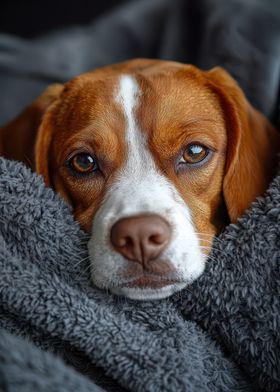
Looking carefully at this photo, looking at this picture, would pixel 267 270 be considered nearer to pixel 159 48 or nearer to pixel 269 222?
pixel 269 222

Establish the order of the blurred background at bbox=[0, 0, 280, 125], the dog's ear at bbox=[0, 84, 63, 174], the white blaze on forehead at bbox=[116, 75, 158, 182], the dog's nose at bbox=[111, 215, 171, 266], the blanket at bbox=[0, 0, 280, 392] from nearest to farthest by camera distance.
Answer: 1. the blanket at bbox=[0, 0, 280, 392]
2. the dog's nose at bbox=[111, 215, 171, 266]
3. the white blaze on forehead at bbox=[116, 75, 158, 182]
4. the dog's ear at bbox=[0, 84, 63, 174]
5. the blurred background at bbox=[0, 0, 280, 125]

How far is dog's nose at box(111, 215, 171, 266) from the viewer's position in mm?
1716

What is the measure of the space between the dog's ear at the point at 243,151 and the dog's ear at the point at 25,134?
2.15 ft

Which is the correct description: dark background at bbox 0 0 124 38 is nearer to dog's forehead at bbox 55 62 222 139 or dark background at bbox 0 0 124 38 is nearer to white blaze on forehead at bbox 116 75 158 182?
dog's forehead at bbox 55 62 222 139

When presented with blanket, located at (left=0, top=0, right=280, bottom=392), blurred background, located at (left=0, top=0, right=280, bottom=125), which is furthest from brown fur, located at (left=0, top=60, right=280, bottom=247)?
blurred background, located at (left=0, top=0, right=280, bottom=125)

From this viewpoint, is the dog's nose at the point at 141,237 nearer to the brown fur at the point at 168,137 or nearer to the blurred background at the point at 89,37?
the brown fur at the point at 168,137

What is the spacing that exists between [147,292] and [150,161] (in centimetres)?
46

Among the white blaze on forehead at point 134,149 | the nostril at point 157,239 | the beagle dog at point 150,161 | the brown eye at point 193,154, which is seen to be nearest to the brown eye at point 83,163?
the beagle dog at point 150,161

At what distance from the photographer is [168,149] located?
2.02m

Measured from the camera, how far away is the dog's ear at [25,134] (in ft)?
7.36

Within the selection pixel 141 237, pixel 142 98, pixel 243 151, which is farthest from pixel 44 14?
pixel 141 237

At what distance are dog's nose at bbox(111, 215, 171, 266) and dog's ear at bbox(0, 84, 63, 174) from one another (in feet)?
2.01

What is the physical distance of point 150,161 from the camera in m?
2.02

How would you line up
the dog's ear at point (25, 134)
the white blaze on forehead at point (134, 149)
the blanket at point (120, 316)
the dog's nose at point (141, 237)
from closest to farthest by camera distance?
the blanket at point (120, 316), the dog's nose at point (141, 237), the white blaze on forehead at point (134, 149), the dog's ear at point (25, 134)
